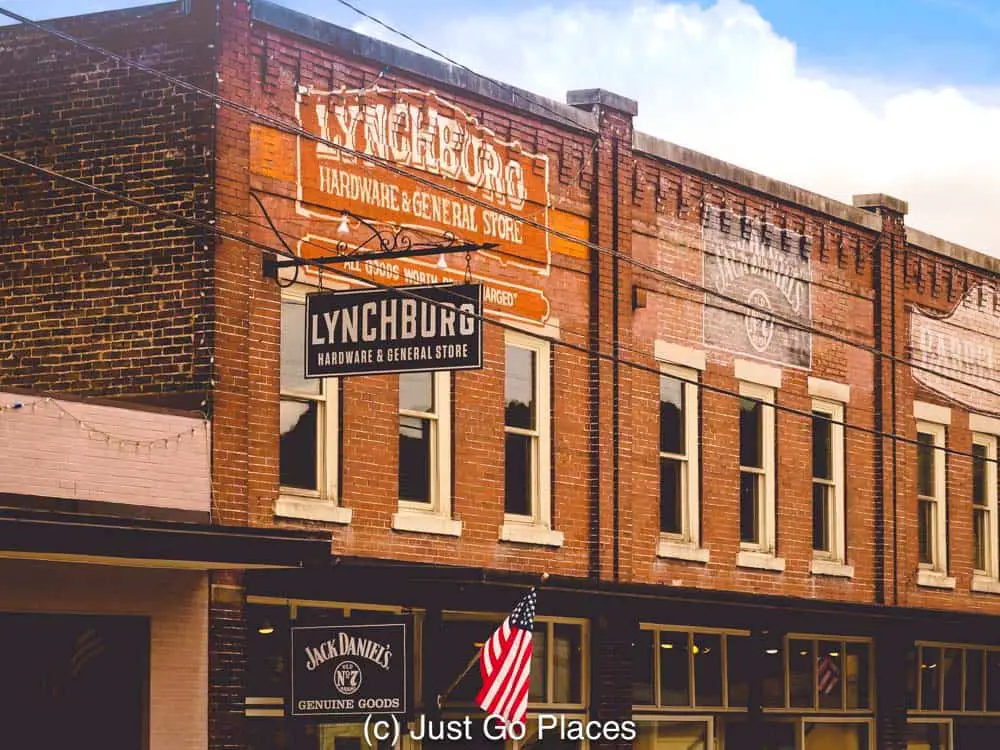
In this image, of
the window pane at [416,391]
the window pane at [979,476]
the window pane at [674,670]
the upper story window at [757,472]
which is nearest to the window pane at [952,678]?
the window pane at [979,476]

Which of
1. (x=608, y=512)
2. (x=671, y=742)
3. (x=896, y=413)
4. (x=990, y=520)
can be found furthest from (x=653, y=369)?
(x=990, y=520)

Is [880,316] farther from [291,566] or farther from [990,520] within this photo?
[291,566]

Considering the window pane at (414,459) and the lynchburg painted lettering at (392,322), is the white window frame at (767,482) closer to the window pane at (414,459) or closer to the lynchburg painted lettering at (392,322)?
the window pane at (414,459)

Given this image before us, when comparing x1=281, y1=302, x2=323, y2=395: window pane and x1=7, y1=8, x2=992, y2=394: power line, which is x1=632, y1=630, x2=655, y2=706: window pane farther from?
x1=281, y1=302, x2=323, y2=395: window pane

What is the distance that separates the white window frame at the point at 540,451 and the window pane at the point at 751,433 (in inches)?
153

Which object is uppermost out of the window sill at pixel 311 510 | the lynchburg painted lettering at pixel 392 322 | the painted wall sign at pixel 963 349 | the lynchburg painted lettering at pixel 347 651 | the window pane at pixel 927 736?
the painted wall sign at pixel 963 349

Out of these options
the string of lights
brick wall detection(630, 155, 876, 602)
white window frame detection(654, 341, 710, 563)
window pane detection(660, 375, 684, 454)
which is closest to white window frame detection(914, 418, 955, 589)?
brick wall detection(630, 155, 876, 602)

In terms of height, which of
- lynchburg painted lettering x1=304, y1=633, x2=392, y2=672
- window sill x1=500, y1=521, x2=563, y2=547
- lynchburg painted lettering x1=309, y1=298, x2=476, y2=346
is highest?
lynchburg painted lettering x1=309, y1=298, x2=476, y2=346

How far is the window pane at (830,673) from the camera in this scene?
88.8 ft

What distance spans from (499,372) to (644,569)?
3.31m

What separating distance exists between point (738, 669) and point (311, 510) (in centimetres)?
791

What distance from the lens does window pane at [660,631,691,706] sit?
2456 centimetres

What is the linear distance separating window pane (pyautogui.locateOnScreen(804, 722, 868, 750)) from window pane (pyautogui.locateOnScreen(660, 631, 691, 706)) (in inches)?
98.8

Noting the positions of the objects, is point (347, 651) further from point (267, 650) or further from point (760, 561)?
point (760, 561)
